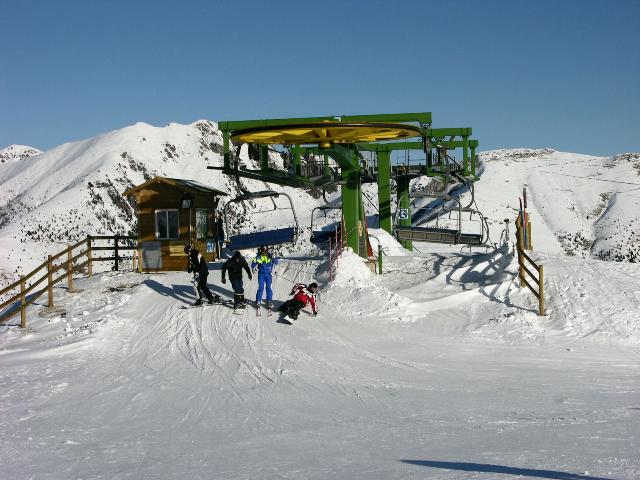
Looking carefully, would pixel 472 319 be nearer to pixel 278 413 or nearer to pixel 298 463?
pixel 278 413

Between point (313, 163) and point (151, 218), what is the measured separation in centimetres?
582

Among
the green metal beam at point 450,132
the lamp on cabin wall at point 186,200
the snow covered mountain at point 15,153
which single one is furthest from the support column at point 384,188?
the snow covered mountain at point 15,153

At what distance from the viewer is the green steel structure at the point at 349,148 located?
54.2 ft

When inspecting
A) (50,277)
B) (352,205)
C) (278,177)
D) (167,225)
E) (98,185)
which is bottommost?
(50,277)

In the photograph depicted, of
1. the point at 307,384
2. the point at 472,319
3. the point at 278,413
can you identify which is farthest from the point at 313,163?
the point at 278,413

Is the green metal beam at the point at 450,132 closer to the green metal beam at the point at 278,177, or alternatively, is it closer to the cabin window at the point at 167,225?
the green metal beam at the point at 278,177

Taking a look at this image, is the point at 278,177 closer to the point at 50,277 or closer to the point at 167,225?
the point at 167,225

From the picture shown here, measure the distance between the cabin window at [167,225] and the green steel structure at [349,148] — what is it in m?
3.10

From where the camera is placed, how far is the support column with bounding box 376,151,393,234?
3103 centimetres


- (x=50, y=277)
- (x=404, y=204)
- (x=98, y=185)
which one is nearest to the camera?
(x=50, y=277)

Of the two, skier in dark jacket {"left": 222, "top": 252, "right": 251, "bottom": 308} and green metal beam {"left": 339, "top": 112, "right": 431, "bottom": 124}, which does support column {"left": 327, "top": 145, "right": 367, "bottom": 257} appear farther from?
skier in dark jacket {"left": 222, "top": 252, "right": 251, "bottom": 308}

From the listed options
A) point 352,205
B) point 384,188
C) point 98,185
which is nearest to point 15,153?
point 98,185

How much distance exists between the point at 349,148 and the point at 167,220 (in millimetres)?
Result: 6347

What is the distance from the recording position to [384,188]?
102ft
